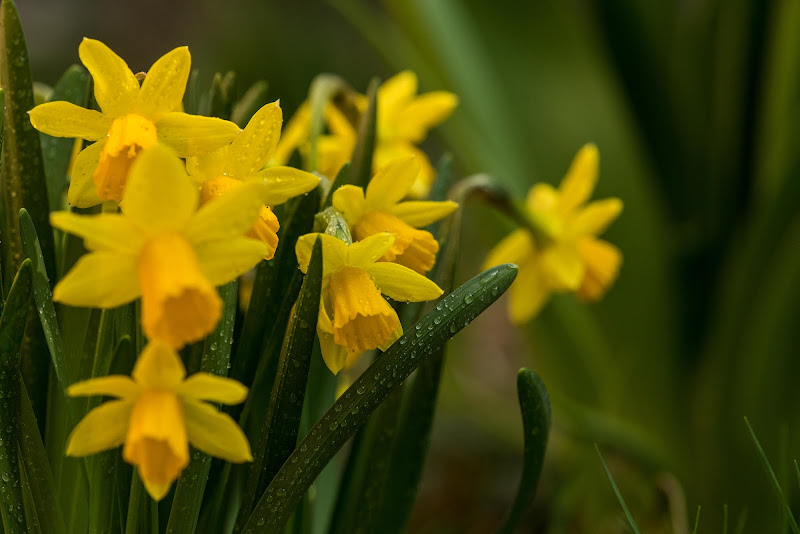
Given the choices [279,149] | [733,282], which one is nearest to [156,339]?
[279,149]

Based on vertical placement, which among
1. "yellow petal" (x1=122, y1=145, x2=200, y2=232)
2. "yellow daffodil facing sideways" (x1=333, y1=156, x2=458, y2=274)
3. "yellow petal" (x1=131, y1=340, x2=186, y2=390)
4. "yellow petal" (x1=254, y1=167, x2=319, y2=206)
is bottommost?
"yellow petal" (x1=131, y1=340, x2=186, y2=390)

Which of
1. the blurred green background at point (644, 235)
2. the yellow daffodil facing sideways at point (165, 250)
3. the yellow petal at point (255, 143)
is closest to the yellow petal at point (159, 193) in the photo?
the yellow daffodil facing sideways at point (165, 250)

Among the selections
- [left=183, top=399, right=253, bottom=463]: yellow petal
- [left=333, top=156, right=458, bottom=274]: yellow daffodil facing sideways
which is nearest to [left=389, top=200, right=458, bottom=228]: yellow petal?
[left=333, top=156, right=458, bottom=274]: yellow daffodil facing sideways

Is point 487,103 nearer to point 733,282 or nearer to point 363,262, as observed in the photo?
point 733,282

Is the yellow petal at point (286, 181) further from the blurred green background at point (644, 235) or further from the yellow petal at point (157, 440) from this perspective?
the blurred green background at point (644, 235)

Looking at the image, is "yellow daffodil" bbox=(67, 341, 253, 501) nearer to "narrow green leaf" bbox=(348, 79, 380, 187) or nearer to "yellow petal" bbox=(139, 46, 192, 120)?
"yellow petal" bbox=(139, 46, 192, 120)

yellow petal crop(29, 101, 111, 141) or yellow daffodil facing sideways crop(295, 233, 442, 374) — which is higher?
yellow petal crop(29, 101, 111, 141)

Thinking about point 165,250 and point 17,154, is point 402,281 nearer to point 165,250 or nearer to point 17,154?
point 165,250
